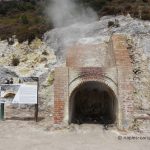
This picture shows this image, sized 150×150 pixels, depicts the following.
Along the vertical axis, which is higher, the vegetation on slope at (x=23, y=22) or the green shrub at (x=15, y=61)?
the vegetation on slope at (x=23, y=22)

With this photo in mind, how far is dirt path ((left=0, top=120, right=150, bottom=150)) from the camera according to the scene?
13.4m

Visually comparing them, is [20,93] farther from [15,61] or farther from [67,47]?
[67,47]

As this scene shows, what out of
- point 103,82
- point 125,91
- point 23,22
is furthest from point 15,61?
point 125,91

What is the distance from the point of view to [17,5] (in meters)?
52.6

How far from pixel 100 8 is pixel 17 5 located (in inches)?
743

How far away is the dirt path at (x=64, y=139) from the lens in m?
13.4

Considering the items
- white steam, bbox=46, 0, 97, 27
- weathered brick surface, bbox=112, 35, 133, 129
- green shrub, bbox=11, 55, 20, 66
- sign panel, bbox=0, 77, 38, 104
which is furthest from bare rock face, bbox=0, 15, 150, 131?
white steam, bbox=46, 0, 97, 27

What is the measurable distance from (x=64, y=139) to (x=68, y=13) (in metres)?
28.6

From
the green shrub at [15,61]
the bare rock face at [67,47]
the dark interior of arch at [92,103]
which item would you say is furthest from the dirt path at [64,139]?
the green shrub at [15,61]

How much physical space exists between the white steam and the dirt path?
764 inches

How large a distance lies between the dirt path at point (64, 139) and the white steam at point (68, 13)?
19.4 meters

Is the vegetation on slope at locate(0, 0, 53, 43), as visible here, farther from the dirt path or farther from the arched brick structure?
the dirt path

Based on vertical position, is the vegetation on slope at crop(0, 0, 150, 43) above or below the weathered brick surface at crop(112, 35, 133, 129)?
above

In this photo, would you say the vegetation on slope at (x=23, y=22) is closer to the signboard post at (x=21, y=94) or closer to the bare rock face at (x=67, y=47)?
the bare rock face at (x=67, y=47)
